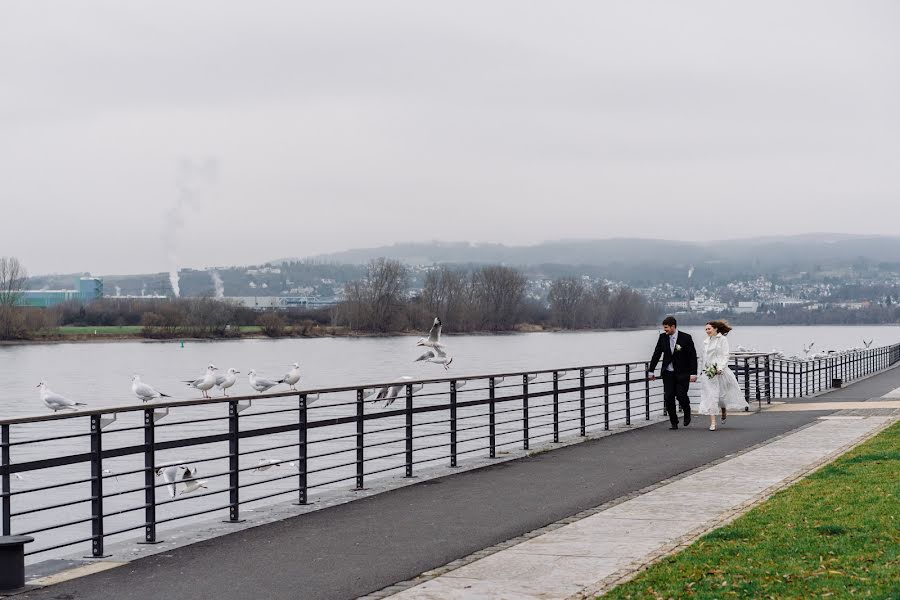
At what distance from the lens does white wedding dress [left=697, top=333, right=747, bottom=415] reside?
910 inches

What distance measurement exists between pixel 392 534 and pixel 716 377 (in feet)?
43.8

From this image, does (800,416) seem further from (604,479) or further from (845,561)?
(845,561)

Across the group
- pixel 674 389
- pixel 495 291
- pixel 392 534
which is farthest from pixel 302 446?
pixel 495 291

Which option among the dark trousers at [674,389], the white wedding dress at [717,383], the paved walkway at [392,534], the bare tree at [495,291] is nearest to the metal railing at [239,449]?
the dark trousers at [674,389]

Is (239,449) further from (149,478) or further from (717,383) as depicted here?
(149,478)

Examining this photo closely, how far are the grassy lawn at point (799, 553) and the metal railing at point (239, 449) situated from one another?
4138mm

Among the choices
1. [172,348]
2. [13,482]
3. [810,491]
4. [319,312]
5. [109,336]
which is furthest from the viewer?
[319,312]

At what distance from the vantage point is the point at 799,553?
958cm

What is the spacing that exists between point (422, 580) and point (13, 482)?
21573mm

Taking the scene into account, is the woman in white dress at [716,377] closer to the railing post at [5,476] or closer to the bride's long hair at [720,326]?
the bride's long hair at [720,326]

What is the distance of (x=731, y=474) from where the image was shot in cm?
1549

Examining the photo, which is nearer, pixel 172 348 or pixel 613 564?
pixel 613 564

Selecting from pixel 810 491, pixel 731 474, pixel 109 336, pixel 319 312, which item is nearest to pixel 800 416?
pixel 731 474

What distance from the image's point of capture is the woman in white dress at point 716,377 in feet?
75.9
